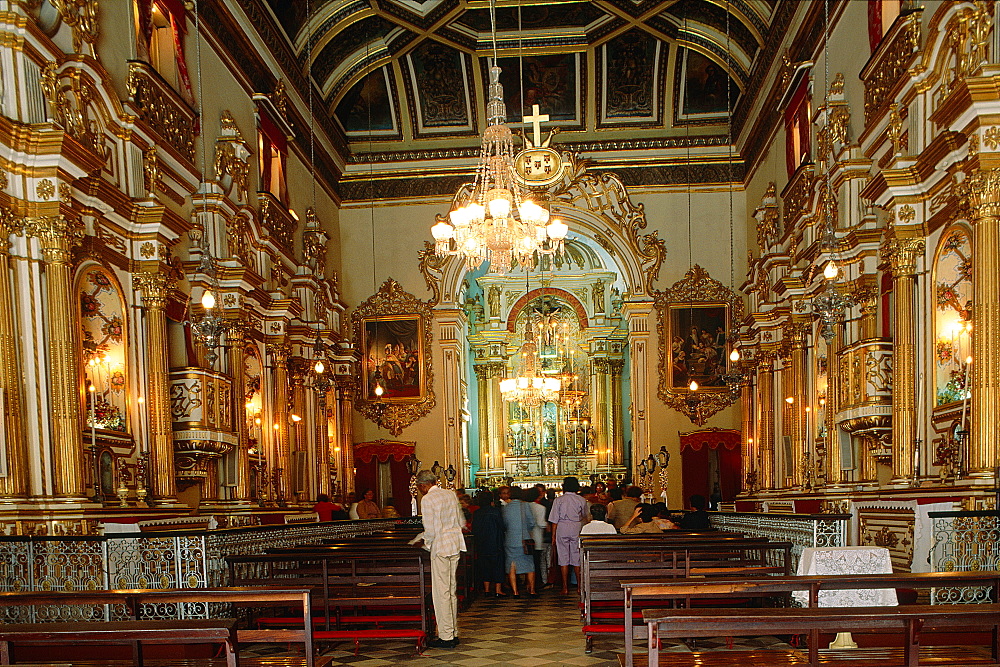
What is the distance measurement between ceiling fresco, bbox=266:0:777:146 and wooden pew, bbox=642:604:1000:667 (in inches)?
608

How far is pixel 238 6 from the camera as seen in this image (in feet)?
49.2

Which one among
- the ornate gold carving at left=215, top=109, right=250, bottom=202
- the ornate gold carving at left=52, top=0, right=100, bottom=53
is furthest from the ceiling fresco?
the ornate gold carving at left=52, top=0, right=100, bottom=53

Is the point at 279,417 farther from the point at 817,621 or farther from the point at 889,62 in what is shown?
the point at 817,621

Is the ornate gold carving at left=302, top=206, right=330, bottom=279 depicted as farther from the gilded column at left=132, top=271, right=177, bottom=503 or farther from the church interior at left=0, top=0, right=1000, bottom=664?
the gilded column at left=132, top=271, right=177, bottom=503

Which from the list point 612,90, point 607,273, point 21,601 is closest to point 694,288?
point 612,90

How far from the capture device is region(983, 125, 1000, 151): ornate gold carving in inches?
320

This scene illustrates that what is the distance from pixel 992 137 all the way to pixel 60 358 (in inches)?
351

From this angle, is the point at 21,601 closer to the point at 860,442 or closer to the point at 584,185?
the point at 860,442

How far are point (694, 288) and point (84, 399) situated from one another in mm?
15063

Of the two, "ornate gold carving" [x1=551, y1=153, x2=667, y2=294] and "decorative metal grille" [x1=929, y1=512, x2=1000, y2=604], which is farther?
"ornate gold carving" [x1=551, y1=153, x2=667, y2=294]

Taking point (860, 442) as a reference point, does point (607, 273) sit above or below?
above

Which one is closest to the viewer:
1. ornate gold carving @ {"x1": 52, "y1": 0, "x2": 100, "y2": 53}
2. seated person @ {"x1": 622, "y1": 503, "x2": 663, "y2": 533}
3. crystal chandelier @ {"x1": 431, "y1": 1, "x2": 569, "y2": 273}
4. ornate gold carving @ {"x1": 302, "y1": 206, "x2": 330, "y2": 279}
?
ornate gold carving @ {"x1": 52, "y1": 0, "x2": 100, "y2": 53}

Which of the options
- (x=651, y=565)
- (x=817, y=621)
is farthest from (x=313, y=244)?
(x=817, y=621)

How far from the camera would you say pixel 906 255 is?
10.3m
